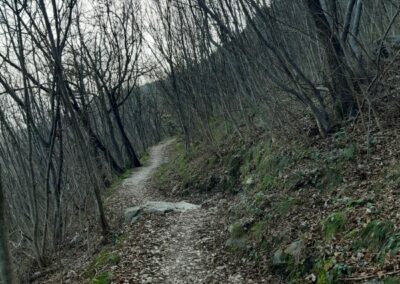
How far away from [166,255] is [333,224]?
364 centimetres

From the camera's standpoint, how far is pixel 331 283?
4.77 metres

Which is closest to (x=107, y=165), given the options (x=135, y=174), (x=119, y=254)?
(x=135, y=174)

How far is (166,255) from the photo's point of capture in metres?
7.87

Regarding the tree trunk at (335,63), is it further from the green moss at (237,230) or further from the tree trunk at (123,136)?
the tree trunk at (123,136)

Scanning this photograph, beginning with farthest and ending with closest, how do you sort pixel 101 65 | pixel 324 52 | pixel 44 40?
pixel 101 65
pixel 44 40
pixel 324 52

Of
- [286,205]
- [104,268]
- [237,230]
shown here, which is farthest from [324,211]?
[104,268]

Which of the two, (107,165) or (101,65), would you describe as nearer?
(107,165)

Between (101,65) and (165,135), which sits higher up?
(101,65)

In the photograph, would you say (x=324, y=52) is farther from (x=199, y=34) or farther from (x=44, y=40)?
(x=199, y=34)

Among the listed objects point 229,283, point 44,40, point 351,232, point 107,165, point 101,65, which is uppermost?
point 101,65

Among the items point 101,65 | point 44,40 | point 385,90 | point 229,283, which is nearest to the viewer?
point 229,283

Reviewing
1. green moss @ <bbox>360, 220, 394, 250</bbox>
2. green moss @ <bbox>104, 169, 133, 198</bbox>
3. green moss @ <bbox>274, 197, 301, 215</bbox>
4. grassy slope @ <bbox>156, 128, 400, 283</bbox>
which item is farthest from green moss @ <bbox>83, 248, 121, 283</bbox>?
green moss @ <bbox>104, 169, 133, 198</bbox>

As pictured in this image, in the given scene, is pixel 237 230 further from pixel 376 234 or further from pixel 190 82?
pixel 190 82

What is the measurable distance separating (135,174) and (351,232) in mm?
16832
